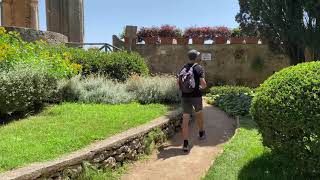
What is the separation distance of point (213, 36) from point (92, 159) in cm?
1431

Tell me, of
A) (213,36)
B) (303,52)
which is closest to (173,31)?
(213,36)

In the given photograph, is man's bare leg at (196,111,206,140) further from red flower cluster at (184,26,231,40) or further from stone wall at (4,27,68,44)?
red flower cluster at (184,26,231,40)

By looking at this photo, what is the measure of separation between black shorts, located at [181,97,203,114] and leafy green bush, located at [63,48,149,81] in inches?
165

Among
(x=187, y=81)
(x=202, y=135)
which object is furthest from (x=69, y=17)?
(x=187, y=81)

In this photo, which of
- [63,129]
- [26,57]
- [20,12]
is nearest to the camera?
[63,129]

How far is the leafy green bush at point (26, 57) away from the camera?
799 centimetres

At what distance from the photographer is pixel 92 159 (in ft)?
18.6

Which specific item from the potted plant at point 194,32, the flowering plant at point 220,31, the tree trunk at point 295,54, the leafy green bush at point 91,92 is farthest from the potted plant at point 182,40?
the leafy green bush at point 91,92

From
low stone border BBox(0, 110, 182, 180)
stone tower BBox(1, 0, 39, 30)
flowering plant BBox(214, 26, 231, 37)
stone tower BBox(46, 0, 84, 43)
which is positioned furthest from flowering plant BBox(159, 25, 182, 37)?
low stone border BBox(0, 110, 182, 180)

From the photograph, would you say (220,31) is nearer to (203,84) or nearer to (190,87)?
(203,84)

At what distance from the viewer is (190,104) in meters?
7.49

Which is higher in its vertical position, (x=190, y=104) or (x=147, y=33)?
(x=147, y=33)

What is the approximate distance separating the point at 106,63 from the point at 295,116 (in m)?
7.21

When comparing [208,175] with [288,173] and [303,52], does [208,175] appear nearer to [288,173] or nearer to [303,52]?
[288,173]
